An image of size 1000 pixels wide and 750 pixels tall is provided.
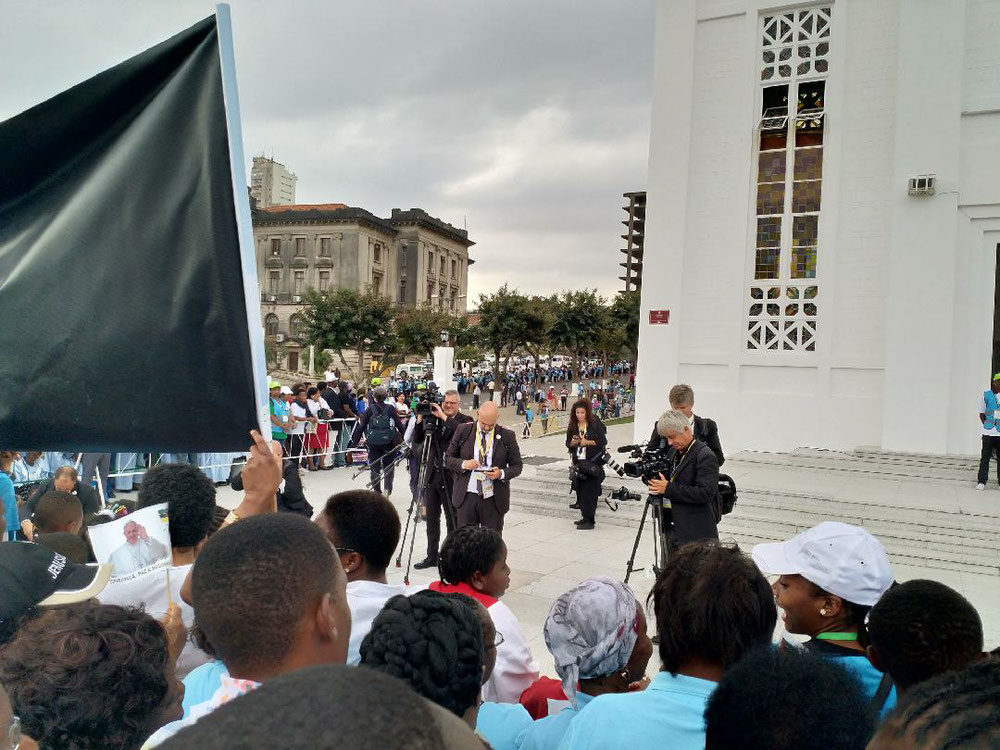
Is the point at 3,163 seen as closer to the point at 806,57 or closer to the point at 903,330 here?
the point at 903,330


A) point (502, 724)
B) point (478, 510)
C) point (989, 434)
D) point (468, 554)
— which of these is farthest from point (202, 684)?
point (989, 434)

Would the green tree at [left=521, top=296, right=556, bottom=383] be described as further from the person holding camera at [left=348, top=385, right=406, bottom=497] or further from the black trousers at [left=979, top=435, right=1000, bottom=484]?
the black trousers at [left=979, top=435, right=1000, bottom=484]

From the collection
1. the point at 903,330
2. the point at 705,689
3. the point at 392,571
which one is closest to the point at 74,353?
the point at 705,689

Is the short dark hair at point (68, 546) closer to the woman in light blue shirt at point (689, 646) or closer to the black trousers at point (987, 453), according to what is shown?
the woman in light blue shirt at point (689, 646)

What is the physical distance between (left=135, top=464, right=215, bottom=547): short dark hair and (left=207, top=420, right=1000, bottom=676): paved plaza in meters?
3.08

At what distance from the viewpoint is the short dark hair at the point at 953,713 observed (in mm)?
1070

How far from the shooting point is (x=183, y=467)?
3.42m

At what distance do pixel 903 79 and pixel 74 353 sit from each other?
13956 millimetres

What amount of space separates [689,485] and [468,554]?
105 inches

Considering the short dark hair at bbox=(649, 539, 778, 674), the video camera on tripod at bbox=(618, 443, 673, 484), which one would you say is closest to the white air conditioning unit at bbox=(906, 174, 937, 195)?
the video camera on tripod at bbox=(618, 443, 673, 484)

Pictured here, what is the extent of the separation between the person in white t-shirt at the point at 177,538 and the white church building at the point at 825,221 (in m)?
11.9

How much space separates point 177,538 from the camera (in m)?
3.14

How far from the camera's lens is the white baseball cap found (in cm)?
280

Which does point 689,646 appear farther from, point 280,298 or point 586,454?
point 280,298
